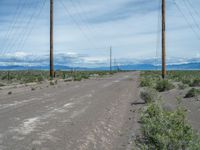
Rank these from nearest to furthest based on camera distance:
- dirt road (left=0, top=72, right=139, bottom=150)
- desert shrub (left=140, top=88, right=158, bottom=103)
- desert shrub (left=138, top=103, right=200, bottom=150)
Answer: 1. desert shrub (left=138, top=103, right=200, bottom=150)
2. dirt road (left=0, top=72, right=139, bottom=150)
3. desert shrub (left=140, top=88, right=158, bottom=103)

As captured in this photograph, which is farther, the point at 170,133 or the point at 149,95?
the point at 149,95

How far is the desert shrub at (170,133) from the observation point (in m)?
6.47

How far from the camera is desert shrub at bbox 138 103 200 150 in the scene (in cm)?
647

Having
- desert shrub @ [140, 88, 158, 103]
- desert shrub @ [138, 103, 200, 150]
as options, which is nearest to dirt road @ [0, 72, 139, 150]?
desert shrub @ [140, 88, 158, 103]

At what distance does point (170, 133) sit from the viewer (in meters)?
6.62

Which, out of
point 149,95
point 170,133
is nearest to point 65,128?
point 170,133

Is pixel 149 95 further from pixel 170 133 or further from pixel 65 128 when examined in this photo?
pixel 170 133

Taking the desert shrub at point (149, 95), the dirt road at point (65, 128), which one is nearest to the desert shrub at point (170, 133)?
the dirt road at point (65, 128)

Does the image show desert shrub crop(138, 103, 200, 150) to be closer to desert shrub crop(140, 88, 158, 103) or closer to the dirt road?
the dirt road

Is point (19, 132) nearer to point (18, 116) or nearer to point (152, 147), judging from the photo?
point (18, 116)

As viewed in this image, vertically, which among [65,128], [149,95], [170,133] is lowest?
[65,128]

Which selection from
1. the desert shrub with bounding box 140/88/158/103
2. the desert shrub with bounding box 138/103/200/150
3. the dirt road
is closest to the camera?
the desert shrub with bounding box 138/103/200/150

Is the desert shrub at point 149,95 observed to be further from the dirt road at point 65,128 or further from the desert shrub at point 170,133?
the desert shrub at point 170,133

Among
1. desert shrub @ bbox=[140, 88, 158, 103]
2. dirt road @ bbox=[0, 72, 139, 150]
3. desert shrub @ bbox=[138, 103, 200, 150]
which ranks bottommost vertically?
dirt road @ bbox=[0, 72, 139, 150]
